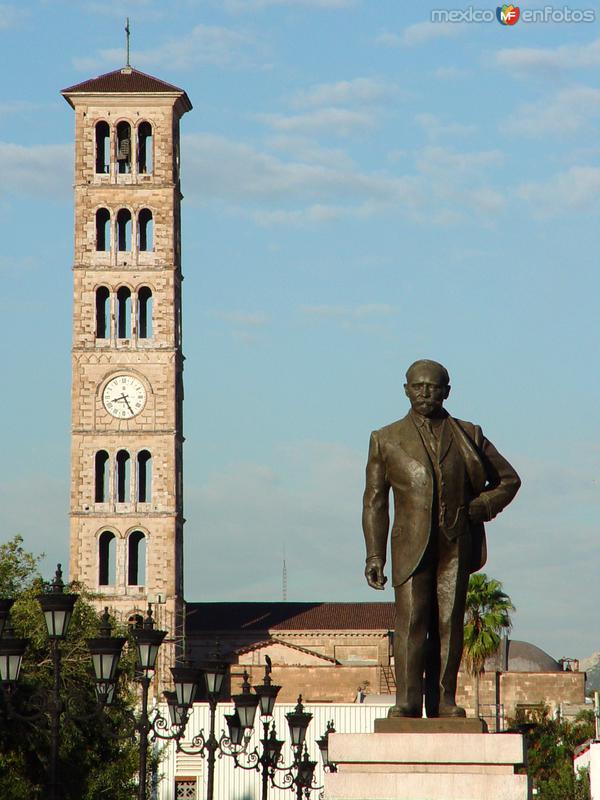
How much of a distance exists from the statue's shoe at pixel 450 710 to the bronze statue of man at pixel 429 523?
0.01 m

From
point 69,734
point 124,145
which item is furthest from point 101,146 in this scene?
point 69,734

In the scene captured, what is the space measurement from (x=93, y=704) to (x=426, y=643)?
31.5m

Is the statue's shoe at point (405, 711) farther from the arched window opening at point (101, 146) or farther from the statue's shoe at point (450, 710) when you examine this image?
the arched window opening at point (101, 146)

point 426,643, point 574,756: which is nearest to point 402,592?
point 426,643

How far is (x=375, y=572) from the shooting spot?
13047 millimetres

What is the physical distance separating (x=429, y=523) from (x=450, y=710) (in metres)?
1.28

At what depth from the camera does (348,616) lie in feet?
322

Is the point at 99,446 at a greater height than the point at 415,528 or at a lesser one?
greater

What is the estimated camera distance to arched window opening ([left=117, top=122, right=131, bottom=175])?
81188 mm

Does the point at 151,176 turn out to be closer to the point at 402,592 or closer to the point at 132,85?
the point at 132,85

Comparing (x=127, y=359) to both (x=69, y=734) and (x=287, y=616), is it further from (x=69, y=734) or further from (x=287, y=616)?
(x=69, y=734)

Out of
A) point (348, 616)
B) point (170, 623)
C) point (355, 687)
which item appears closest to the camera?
point (170, 623)

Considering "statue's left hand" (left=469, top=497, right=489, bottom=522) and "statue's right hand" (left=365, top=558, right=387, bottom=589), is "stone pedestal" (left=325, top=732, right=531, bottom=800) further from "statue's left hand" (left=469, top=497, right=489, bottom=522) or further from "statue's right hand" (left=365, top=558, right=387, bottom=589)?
"statue's left hand" (left=469, top=497, right=489, bottom=522)

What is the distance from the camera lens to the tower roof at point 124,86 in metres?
80.8
